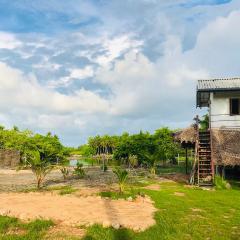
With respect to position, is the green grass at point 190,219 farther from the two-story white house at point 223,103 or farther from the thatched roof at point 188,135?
the two-story white house at point 223,103

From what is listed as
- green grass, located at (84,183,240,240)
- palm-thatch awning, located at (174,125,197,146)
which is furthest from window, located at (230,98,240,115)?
green grass, located at (84,183,240,240)

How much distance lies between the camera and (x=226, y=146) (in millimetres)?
20875

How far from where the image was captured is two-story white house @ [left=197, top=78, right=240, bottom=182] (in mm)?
20438

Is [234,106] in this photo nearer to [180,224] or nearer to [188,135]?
[188,135]

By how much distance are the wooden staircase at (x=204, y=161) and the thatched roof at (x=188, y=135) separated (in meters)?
0.44

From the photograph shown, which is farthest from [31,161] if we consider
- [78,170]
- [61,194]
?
[78,170]

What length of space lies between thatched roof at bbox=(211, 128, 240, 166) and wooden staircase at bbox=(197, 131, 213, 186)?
1.40ft

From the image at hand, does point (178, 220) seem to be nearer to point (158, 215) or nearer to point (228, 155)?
point (158, 215)

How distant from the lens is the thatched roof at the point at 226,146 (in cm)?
1997

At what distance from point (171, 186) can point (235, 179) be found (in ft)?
21.4

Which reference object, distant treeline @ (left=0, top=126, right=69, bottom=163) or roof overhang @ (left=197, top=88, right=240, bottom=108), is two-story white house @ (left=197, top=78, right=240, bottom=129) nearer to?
roof overhang @ (left=197, top=88, right=240, bottom=108)

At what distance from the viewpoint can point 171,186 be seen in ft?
65.8

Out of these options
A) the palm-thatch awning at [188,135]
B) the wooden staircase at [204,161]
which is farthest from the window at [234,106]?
the palm-thatch awning at [188,135]

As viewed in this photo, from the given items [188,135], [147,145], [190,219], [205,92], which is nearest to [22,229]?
[190,219]
